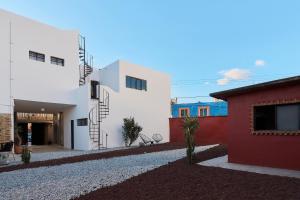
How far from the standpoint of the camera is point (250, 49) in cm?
2306

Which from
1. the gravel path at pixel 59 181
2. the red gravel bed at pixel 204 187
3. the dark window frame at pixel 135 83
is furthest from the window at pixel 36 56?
the red gravel bed at pixel 204 187

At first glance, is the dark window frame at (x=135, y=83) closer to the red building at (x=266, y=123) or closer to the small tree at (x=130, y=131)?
the small tree at (x=130, y=131)

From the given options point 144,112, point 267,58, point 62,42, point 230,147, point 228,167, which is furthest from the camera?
point 144,112

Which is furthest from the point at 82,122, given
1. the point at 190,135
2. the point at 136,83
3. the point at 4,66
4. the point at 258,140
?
the point at 258,140

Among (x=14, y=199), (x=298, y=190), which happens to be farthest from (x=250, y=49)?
(x=14, y=199)

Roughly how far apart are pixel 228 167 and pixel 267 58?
15.7 meters

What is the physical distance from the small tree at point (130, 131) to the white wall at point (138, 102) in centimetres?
33

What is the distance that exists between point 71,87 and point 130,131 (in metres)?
5.26

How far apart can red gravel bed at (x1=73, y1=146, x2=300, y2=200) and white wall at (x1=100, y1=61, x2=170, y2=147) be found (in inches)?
510

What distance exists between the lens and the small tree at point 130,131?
2133 cm

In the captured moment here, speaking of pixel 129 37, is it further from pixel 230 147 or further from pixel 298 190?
pixel 298 190

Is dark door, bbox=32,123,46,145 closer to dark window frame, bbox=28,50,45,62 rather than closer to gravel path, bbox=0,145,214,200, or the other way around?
dark window frame, bbox=28,50,45,62

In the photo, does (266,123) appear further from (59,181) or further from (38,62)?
(38,62)

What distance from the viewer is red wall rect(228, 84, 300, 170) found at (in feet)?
26.6
